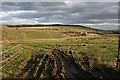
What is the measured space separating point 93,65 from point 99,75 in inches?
194

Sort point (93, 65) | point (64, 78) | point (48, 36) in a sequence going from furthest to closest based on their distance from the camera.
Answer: point (48, 36) → point (93, 65) → point (64, 78)

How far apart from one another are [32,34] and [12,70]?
79.8 meters

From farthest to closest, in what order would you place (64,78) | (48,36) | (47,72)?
(48,36), (47,72), (64,78)

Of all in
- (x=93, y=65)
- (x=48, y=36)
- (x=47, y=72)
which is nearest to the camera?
(x=47, y=72)

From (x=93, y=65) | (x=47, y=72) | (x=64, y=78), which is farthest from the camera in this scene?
(x=93, y=65)

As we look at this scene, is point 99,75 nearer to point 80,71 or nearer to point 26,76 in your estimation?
point 80,71

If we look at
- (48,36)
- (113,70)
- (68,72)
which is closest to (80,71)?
(68,72)

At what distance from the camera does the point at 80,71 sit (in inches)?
1008

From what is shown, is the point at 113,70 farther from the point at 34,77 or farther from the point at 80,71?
the point at 34,77

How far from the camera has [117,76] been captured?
22562 mm

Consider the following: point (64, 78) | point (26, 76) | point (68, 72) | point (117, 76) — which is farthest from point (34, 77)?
point (117, 76)

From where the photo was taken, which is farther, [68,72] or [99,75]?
[68,72]

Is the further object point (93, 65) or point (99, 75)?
point (93, 65)

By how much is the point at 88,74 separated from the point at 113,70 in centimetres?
289
